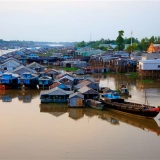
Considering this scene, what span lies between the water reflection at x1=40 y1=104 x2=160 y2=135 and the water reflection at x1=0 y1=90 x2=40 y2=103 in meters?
2.73

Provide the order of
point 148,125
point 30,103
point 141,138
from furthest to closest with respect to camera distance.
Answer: point 30,103 → point 148,125 → point 141,138

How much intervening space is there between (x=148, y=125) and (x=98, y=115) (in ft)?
9.49

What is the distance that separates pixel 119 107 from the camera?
16922mm

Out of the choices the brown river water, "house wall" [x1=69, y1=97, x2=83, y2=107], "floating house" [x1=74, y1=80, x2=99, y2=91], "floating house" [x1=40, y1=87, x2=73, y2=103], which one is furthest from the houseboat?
"house wall" [x1=69, y1=97, x2=83, y2=107]

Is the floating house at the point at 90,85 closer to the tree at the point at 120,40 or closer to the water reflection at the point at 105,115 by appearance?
the water reflection at the point at 105,115

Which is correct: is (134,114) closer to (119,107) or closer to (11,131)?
(119,107)

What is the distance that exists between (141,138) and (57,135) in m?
3.60

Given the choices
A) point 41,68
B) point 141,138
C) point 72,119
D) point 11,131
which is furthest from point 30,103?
point 41,68

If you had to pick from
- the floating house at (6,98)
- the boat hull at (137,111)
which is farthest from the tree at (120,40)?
the boat hull at (137,111)

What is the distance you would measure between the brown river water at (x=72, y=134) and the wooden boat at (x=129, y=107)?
300 mm

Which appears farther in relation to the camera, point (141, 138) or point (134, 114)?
point (134, 114)

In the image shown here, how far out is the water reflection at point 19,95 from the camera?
20836mm

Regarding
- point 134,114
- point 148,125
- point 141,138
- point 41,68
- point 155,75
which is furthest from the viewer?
point 41,68

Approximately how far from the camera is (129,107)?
16438 millimetres
